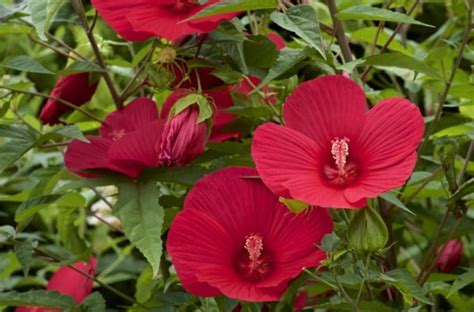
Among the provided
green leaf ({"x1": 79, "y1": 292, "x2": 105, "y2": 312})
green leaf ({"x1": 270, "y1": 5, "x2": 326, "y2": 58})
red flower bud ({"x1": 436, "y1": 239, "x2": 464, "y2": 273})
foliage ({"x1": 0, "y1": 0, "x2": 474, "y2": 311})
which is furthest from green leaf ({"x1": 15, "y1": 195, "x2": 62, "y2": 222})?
red flower bud ({"x1": 436, "y1": 239, "x2": 464, "y2": 273})

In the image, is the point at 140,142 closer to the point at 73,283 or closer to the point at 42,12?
the point at 42,12

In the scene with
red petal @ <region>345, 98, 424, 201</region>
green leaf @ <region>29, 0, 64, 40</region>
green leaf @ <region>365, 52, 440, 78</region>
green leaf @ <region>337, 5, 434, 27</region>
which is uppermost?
green leaf @ <region>29, 0, 64, 40</region>

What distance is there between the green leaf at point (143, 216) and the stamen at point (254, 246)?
7cm

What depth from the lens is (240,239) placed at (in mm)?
826

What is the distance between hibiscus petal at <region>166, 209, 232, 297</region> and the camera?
80 cm

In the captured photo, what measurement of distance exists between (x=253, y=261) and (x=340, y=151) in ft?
0.37

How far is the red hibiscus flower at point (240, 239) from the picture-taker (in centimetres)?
79

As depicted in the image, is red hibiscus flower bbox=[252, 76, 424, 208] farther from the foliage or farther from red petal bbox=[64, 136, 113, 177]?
red petal bbox=[64, 136, 113, 177]

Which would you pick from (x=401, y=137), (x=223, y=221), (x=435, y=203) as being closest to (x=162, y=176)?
(x=223, y=221)

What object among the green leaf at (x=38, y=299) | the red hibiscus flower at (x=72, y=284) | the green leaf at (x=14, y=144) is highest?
the green leaf at (x=14, y=144)

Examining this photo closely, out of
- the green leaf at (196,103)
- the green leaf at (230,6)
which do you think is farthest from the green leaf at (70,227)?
the green leaf at (230,6)

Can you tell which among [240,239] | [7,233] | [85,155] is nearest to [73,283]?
[7,233]

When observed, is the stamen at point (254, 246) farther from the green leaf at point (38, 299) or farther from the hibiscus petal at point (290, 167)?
the green leaf at point (38, 299)

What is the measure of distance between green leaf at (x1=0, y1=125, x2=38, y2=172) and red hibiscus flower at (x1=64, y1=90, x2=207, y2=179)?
0.04 meters
